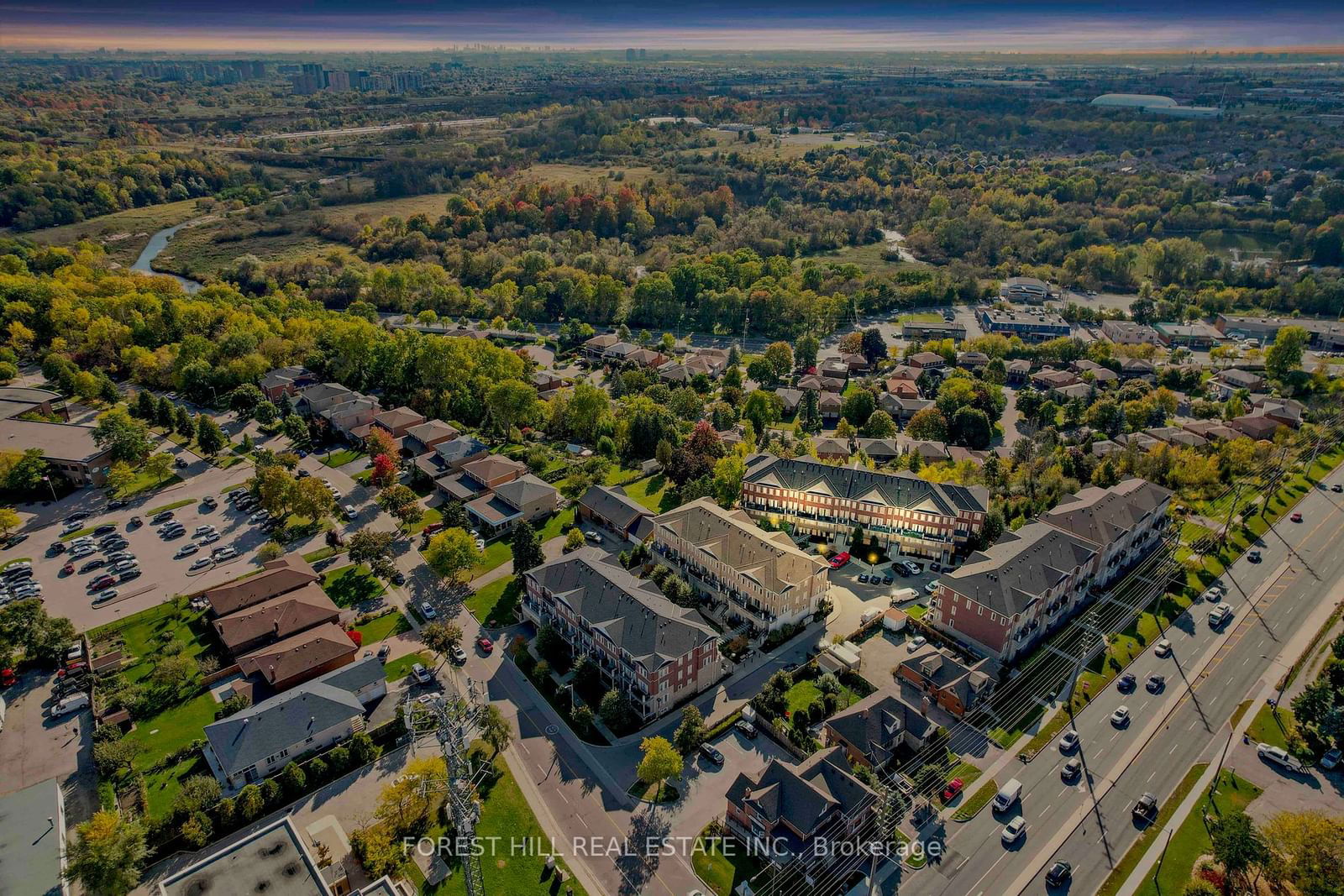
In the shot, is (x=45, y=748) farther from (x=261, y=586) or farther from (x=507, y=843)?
(x=507, y=843)

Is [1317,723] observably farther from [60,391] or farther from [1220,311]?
[60,391]

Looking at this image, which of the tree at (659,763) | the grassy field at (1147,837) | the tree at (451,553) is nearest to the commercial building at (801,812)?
the tree at (659,763)

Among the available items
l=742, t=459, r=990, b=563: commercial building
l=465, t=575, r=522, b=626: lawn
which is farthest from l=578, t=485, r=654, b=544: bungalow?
l=742, t=459, r=990, b=563: commercial building

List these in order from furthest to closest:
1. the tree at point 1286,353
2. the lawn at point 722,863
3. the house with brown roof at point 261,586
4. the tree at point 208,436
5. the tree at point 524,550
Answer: the tree at point 1286,353 < the tree at point 208,436 < the tree at point 524,550 < the house with brown roof at point 261,586 < the lawn at point 722,863

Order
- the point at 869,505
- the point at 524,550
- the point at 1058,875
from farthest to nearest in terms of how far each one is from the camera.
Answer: the point at 869,505 → the point at 524,550 → the point at 1058,875

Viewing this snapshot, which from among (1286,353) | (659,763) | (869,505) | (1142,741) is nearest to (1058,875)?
(1142,741)

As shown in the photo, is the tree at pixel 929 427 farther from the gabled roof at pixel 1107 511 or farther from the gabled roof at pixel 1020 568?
the gabled roof at pixel 1020 568

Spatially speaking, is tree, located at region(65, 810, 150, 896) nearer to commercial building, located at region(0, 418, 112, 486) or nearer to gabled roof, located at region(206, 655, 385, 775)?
gabled roof, located at region(206, 655, 385, 775)
